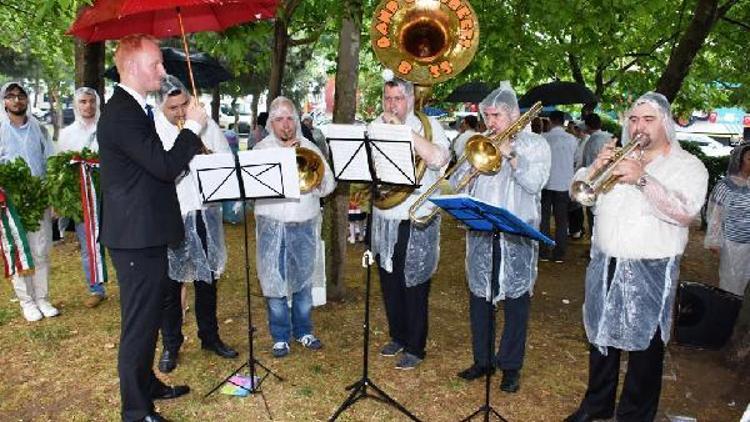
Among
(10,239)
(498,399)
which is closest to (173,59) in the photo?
(10,239)

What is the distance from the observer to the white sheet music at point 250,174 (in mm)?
3916

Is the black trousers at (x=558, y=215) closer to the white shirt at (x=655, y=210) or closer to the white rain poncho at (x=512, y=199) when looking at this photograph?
the white rain poncho at (x=512, y=199)

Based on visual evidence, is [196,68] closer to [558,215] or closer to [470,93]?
[470,93]

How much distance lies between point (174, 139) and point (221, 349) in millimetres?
1886

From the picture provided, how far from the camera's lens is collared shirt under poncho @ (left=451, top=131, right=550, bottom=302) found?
411cm

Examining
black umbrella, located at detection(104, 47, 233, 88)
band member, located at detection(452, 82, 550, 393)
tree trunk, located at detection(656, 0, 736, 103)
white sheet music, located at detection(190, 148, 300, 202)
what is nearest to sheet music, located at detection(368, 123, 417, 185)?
white sheet music, located at detection(190, 148, 300, 202)

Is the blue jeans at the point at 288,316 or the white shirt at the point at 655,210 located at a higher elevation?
the white shirt at the point at 655,210

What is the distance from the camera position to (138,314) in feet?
11.8

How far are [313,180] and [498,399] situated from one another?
2.19 m

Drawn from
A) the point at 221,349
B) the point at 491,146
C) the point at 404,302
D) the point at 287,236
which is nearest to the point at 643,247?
the point at 491,146

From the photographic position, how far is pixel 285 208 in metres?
4.75

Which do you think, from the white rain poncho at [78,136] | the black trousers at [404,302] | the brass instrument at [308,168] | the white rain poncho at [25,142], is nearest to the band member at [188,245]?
the brass instrument at [308,168]

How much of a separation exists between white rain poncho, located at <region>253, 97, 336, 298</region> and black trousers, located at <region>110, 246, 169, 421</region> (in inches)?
47.2

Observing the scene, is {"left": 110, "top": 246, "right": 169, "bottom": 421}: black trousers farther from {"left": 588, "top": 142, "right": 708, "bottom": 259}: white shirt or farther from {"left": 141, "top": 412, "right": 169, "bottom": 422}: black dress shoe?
{"left": 588, "top": 142, "right": 708, "bottom": 259}: white shirt
